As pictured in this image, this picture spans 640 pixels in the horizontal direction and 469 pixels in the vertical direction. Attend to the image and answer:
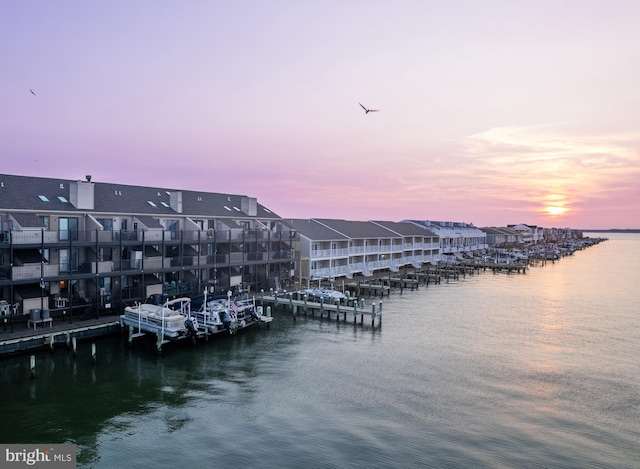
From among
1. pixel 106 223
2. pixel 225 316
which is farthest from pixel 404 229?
pixel 106 223

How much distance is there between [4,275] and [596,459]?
107 ft

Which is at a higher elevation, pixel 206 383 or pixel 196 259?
pixel 196 259

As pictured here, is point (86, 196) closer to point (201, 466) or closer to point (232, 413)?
point (232, 413)

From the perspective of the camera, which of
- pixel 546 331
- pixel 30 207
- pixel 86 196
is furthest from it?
pixel 546 331

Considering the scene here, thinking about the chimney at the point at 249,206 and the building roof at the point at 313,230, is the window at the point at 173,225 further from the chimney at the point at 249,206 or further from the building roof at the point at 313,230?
the building roof at the point at 313,230

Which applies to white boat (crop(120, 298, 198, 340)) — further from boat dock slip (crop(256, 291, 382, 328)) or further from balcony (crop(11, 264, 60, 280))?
boat dock slip (crop(256, 291, 382, 328))

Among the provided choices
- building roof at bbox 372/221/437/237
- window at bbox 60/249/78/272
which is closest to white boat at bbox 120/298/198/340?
window at bbox 60/249/78/272

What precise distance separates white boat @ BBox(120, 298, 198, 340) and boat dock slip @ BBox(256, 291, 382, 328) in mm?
8877

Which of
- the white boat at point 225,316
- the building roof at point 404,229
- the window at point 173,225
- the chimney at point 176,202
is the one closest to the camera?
the white boat at point 225,316

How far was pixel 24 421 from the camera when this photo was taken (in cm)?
1925

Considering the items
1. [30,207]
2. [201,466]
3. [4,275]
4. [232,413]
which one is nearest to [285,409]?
[232,413]

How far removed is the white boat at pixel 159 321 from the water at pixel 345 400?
1.24 m

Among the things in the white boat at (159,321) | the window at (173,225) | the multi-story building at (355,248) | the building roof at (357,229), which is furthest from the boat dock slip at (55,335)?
the building roof at (357,229)

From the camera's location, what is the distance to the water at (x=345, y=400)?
1745 centimetres
